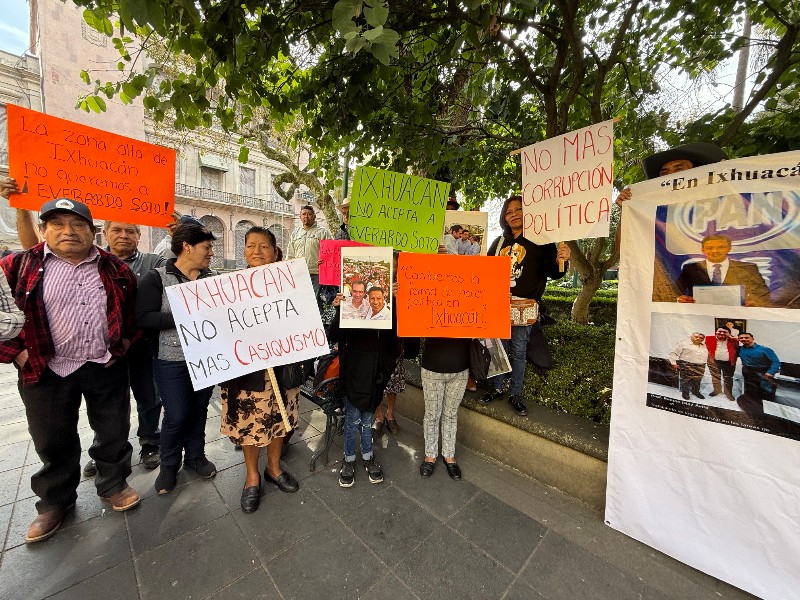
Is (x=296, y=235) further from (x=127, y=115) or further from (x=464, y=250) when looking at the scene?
(x=127, y=115)

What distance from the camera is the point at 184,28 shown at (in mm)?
2182

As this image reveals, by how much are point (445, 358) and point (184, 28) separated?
2.95 metres

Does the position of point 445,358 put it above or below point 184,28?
below

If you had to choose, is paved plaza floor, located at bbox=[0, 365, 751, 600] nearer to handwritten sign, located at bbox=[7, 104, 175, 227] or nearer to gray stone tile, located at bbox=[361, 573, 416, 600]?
gray stone tile, located at bbox=[361, 573, 416, 600]

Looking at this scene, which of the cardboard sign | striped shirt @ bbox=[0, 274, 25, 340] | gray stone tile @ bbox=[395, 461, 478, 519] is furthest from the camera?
the cardboard sign

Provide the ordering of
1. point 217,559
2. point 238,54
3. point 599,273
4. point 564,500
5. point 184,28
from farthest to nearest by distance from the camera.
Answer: point 599,273 → point 564,500 → point 238,54 → point 184,28 → point 217,559

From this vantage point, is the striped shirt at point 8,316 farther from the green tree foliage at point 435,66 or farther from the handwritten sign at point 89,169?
the green tree foliage at point 435,66

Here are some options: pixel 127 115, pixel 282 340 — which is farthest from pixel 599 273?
pixel 127 115

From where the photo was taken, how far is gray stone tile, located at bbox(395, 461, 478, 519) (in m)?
2.48

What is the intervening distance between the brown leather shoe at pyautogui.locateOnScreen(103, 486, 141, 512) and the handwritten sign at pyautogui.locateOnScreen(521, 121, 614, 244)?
352cm

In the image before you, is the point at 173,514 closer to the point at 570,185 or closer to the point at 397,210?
the point at 397,210

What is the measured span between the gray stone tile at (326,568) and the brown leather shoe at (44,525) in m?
1.49

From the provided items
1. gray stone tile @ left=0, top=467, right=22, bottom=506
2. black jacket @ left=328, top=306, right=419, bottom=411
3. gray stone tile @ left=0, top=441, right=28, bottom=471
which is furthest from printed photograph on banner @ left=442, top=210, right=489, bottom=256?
gray stone tile @ left=0, top=441, right=28, bottom=471

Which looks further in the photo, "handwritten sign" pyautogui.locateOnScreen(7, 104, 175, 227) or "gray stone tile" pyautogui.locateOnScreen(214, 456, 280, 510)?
"gray stone tile" pyautogui.locateOnScreen(214, 456, 280, 510)
